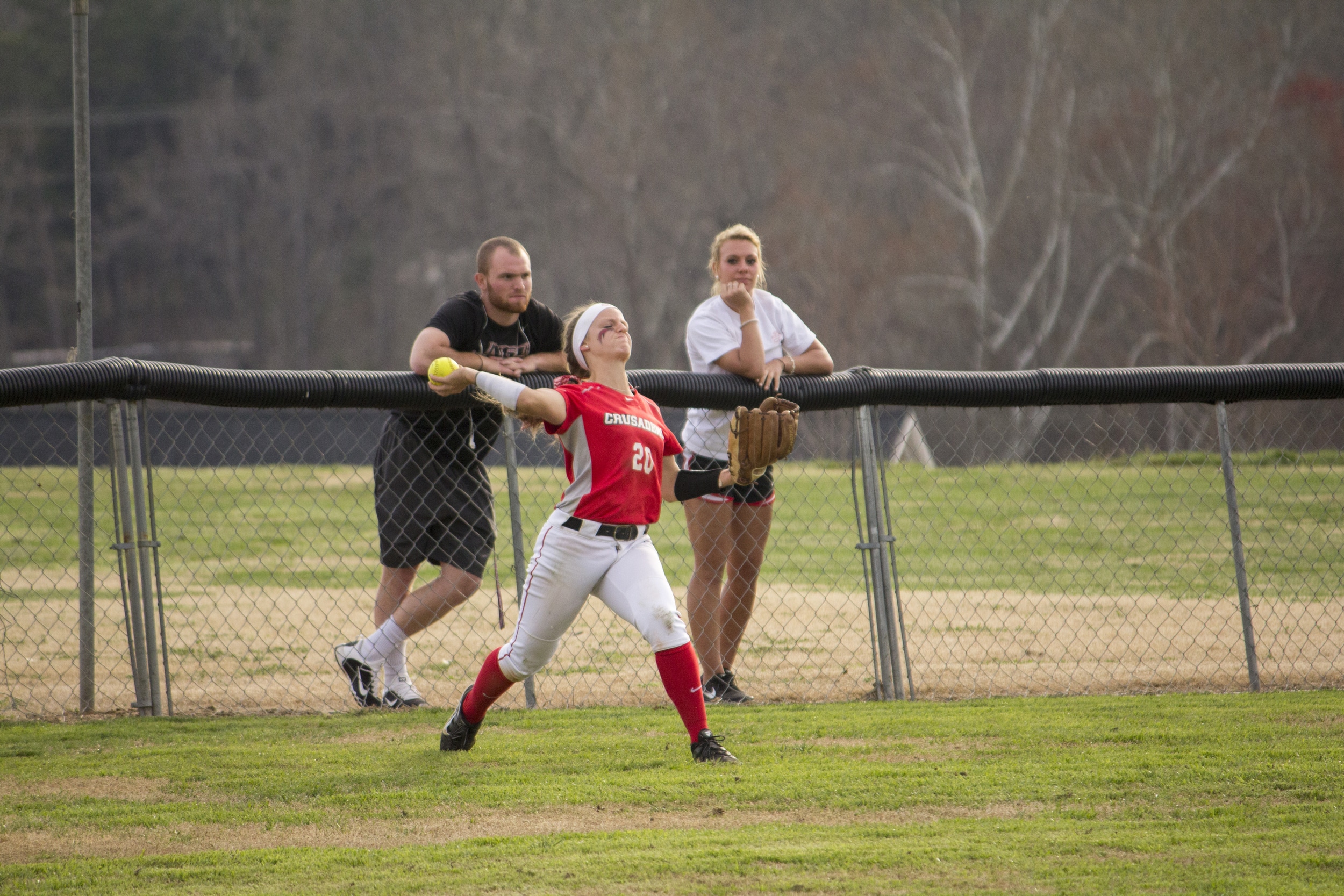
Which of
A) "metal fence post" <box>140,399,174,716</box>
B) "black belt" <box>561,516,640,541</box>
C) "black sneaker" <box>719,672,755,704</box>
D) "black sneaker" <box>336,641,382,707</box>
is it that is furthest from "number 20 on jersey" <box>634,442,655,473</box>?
"metal fence post" <box>140,399,174,716</box>

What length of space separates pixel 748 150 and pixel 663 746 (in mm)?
33533

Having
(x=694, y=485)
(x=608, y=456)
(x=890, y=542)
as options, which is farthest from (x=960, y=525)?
(x=608, y=456)

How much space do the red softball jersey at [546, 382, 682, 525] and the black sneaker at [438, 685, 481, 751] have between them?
88cm

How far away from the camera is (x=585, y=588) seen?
14.8 feet

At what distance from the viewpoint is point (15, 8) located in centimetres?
4134

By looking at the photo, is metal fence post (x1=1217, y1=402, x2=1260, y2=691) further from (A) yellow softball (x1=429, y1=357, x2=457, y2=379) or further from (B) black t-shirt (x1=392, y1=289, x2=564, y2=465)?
(A) yellow softball (x1=429, y1=357, x2=457, y2=379)

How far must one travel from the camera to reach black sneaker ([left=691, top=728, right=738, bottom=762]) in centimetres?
443

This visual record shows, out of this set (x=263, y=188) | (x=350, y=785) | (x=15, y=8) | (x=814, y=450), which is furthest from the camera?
(x=263, y=188)

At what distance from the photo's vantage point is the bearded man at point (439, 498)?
18.6 ft

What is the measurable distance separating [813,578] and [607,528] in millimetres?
6339

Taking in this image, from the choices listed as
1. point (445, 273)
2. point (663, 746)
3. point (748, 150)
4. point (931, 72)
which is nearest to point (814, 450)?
point (663, 746)

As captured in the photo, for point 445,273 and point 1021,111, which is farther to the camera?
point 445,273

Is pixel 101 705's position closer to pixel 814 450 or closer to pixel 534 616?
pixel 534 616

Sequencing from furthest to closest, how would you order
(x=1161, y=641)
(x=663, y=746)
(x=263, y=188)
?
(x=263, y=188), (x=1161, y=641), (x=663, y=746)
